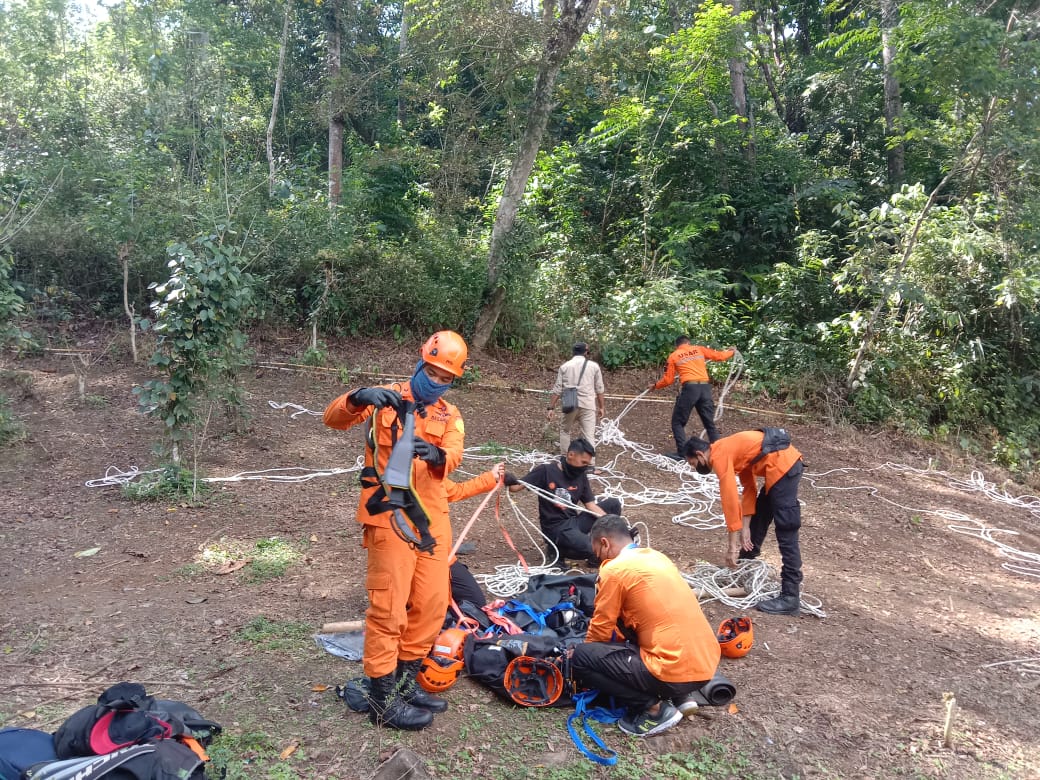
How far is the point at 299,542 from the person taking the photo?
5.68 meters

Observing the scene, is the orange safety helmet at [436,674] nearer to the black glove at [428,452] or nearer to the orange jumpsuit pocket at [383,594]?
the orange jumpsuit pocket at [383,594]

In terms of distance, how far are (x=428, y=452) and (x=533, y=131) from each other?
333 inches

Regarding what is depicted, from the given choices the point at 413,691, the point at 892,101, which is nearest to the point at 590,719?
the point at 413,691

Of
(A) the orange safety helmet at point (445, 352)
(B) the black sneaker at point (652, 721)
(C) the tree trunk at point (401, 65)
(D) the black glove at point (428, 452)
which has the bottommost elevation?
(B) the black sneaker at point (652, 721)

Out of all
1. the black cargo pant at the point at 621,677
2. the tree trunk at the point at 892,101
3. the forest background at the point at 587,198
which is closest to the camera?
the black cargo pant at the point at 621,677

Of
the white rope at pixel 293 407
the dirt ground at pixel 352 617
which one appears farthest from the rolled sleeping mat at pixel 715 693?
the white rope at pixel 293 407

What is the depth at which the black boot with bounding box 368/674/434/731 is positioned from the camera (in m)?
3.36

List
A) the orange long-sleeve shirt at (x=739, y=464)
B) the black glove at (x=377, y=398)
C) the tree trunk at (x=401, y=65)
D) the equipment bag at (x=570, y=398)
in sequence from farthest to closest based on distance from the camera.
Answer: the tree trunk at (x=401, y=65) < the equipment bag at (x=570, y=398) < the orange long-sleeve shirt at (x=739, y=464) < the black glove at (x=377, y=398)

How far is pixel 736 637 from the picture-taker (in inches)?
170

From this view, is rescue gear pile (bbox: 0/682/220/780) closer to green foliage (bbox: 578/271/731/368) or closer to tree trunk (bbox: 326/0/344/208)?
green foliage (bbox: 578/271/731/368)

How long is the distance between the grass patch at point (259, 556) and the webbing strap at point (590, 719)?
2.47m

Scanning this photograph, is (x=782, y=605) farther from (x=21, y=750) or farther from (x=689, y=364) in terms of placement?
(x=21, y=750)

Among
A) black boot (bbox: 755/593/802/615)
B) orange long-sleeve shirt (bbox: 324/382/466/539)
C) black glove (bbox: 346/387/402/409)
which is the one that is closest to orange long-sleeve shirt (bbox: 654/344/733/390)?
black boot (bbox: 755/593/802/615)

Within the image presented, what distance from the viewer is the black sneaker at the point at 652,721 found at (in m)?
3.55
